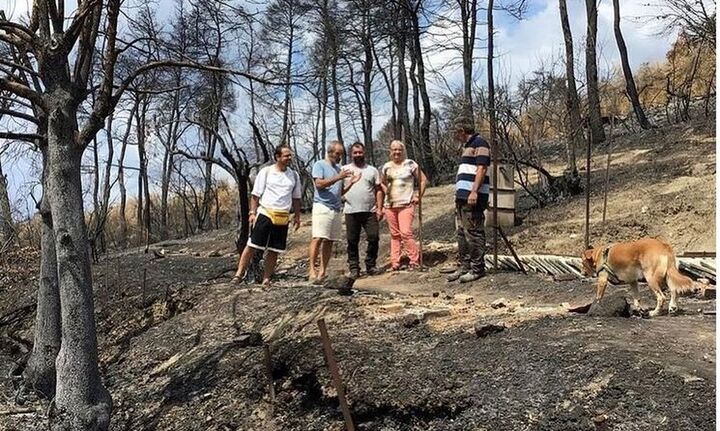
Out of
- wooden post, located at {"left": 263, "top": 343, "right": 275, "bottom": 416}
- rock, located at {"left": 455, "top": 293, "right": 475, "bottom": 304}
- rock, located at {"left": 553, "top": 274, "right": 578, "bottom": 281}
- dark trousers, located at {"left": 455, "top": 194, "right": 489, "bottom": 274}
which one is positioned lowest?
wooden post, located at {"left": 263, "top": 343, "right": 275, "bottom": 416}

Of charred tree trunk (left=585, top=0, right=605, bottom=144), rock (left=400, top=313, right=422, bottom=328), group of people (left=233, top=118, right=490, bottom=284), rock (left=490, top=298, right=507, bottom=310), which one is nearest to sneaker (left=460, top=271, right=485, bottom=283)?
group of people (left=233, top=118, right=490, bottom=284)

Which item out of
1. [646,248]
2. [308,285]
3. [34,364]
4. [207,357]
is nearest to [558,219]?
[308,285]

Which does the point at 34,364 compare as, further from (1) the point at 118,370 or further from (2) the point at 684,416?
(2) the point at 684,416

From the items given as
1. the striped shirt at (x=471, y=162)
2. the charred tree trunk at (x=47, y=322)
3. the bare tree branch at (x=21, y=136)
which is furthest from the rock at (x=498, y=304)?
the bare tree branch at (x=21, y=136)

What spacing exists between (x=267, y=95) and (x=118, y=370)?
2655 mm

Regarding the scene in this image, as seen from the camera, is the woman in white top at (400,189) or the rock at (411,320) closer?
the rock at (411,320)

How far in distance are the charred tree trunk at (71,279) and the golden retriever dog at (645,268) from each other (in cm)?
342

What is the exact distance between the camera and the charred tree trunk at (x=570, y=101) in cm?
1110

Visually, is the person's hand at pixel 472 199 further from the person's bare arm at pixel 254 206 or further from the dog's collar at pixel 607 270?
the person's bare arm at pixel 254 206

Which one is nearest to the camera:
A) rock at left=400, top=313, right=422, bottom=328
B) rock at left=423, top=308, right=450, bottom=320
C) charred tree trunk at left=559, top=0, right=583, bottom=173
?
rock at left=400, top=313, right=422, bottom=328

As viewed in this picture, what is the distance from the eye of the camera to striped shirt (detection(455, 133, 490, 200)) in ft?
22.1

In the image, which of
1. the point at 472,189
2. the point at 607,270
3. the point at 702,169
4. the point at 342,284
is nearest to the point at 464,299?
the point at 342,284

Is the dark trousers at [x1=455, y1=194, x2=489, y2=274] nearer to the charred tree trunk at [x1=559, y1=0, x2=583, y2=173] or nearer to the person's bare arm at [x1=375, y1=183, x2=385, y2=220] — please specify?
the person's bare arm at [x1=375, y1=183, x2=385, y2=220]

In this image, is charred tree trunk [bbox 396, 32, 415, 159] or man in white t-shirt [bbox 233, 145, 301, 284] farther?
charred tree trunk [bbox 396, 32, 415, 159]
